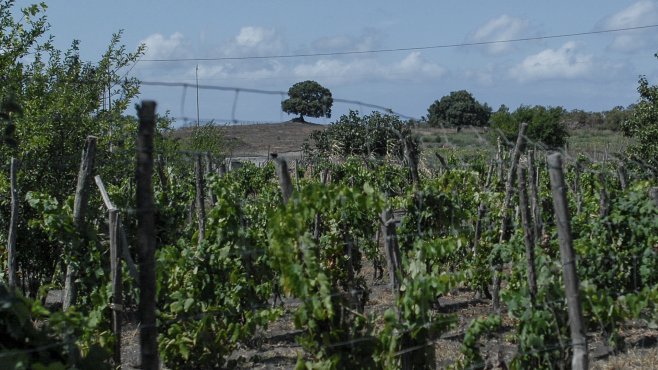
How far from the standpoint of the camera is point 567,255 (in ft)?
14.0

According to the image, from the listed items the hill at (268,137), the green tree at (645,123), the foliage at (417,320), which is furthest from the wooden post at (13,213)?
the hill at (268,137)

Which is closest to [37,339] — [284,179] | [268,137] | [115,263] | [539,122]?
[284,179]

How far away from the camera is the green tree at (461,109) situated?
2192 inches

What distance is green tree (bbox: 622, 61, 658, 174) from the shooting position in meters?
19.5

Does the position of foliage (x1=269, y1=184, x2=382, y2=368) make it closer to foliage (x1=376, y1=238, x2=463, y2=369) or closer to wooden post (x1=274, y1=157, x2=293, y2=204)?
foliage (x1=376, y1=238, x2=463, y2=369)

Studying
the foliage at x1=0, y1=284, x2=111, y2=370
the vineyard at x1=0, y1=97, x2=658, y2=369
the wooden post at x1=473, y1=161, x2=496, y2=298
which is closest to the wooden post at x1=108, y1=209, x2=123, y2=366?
the vineyard at x1=0, y1=97, x2=658, y2=369

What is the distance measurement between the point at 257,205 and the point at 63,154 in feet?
7.06

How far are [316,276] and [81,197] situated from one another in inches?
85.5

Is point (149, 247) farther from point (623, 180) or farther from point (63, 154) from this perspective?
point (623, 180)

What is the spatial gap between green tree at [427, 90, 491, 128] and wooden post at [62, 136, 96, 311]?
159 ft

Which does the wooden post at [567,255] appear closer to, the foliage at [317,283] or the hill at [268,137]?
the foliage at [317,283]

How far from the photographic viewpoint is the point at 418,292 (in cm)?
448

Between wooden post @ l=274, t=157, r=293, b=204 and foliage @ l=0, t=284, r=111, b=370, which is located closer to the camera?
foliage @ l=0, t=284, r=111, b=370

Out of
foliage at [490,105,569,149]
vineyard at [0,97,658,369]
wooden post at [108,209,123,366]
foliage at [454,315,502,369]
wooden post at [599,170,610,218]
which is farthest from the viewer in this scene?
foliage at [490,105,569,149]
